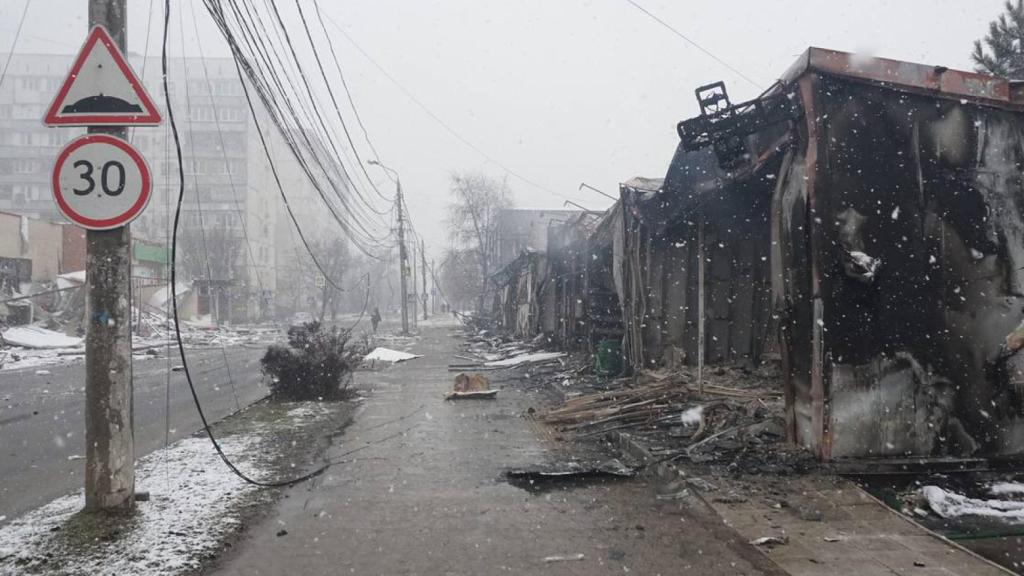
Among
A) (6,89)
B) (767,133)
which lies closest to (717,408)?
(767,133)

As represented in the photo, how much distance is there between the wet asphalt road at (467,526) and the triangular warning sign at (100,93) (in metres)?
3.20

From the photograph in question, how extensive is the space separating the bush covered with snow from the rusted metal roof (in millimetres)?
9132

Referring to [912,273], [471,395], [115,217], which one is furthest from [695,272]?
[115,217]

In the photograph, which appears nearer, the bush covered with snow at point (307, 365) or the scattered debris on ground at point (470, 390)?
the bush covered with snow at point (307, 365)

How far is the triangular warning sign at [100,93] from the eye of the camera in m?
5.00

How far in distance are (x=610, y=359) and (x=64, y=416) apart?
950 centimetres

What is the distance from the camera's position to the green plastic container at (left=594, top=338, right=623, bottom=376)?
45.1 ft

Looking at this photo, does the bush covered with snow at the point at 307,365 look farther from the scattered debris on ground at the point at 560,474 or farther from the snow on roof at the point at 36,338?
the snow on roof at the point at 36,338

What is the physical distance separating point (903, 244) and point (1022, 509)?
236cm

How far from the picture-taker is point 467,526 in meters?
5.03

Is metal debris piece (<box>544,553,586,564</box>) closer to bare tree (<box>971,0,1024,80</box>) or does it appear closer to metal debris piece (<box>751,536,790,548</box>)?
metal debris piece (<box>751,536,790,548</box>)

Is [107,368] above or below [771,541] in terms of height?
above

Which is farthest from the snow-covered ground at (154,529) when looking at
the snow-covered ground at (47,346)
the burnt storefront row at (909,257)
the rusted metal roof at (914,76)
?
the snow-covered ground at (47,346)

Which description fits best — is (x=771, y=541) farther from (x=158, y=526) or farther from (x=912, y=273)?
(x=158, y=526)
